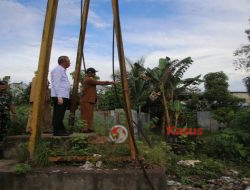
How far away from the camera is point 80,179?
12.9 feet

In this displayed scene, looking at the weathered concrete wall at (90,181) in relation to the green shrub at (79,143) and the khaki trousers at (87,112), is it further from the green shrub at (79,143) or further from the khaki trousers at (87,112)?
the khaki trousers at (87,112)

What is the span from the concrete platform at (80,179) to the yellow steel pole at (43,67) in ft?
1.54

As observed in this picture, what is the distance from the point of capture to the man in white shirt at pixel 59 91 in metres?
4.91

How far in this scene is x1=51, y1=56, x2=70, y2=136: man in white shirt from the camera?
491 centimetres

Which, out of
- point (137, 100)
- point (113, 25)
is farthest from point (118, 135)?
point (137, 100)

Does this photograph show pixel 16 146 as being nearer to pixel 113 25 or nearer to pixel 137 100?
pixel 113 25

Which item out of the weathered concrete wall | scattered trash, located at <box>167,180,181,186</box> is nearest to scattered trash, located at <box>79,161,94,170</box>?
the weathered concrete wall

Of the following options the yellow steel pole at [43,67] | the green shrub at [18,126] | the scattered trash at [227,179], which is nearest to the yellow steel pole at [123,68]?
the yellow steel pole at [43,67]

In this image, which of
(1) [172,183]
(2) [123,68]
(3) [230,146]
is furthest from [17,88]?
(2) [123,68]

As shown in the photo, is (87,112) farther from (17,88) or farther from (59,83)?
(17,88)

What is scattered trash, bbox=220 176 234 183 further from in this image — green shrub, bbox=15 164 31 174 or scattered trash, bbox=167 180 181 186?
green shrub, bbox=15 164 31 174

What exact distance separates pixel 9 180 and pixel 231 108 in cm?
1754

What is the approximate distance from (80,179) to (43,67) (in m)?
1.61

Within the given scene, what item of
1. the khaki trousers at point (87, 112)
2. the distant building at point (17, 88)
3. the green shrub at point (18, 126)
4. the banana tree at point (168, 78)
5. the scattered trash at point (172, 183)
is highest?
the banana tree at point (168, 78)
